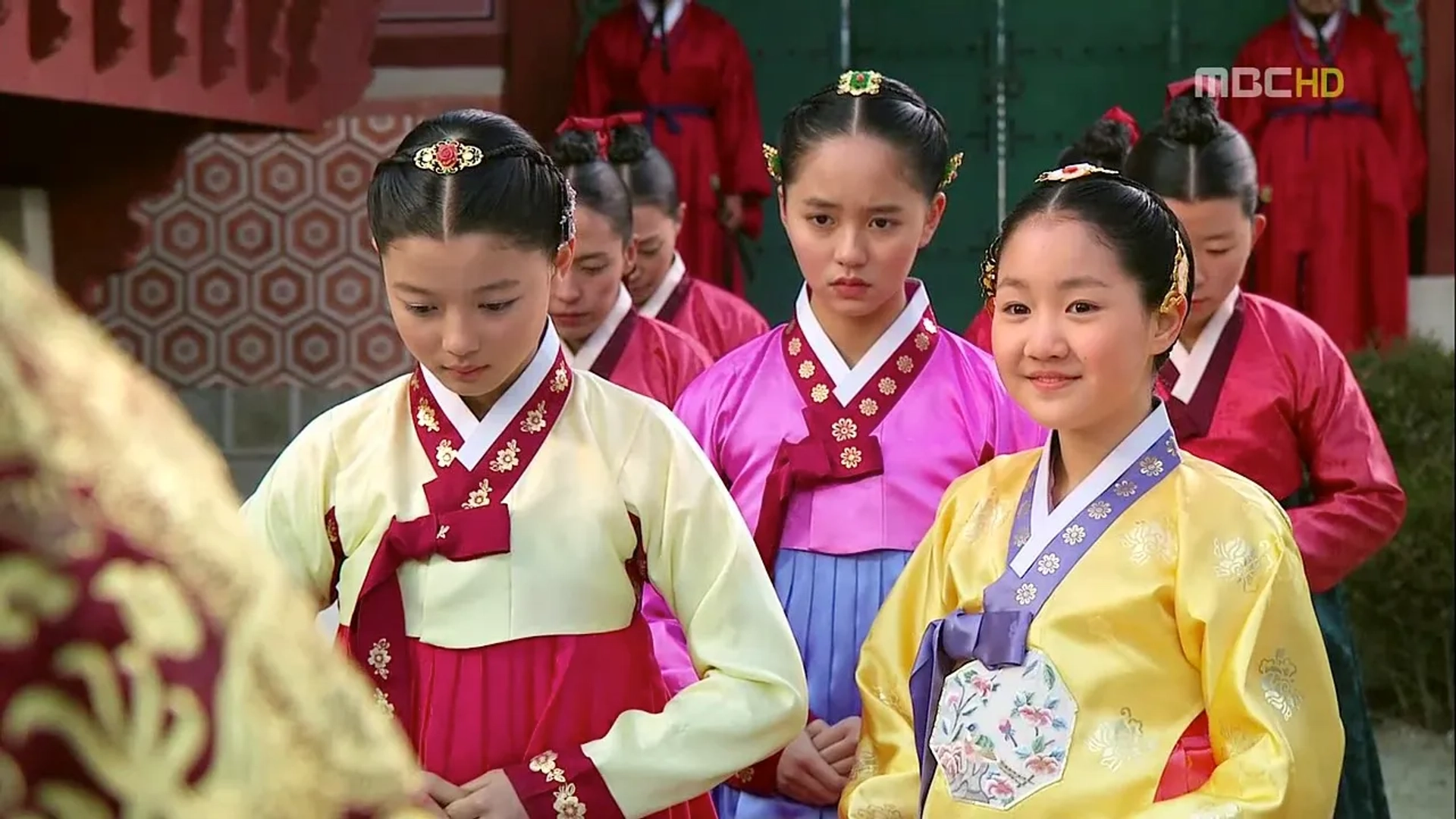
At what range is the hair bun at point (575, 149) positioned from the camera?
3.45m

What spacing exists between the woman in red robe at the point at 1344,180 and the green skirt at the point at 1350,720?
3355 mm

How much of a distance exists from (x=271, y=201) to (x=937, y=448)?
4.27 metres

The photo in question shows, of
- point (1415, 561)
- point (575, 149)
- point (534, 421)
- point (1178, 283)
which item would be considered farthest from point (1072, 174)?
point (1415, 561)

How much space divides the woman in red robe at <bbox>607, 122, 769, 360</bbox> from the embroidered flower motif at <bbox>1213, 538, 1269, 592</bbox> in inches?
89.1

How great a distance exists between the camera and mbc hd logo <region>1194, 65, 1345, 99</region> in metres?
5.97

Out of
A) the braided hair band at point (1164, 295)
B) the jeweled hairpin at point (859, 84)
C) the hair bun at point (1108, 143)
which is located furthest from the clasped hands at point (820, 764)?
the hair bun at point (1108, 143)

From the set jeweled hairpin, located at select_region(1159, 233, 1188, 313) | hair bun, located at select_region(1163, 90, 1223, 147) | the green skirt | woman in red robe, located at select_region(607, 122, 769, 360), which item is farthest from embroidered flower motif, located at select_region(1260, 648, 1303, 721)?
woman in red robe, located at select_region(607, 122, 769, 360)

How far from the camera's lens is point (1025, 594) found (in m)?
1.73

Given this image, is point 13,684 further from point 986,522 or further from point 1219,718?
point 986,522

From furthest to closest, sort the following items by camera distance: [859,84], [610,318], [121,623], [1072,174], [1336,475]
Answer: [610,318], [1336,475], [859,84], [1072,174], [121,623]

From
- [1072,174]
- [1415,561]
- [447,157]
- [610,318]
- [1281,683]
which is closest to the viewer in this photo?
[1281,683]

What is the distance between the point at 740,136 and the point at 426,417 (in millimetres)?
4521

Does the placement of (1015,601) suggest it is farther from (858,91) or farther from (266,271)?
(266,271)

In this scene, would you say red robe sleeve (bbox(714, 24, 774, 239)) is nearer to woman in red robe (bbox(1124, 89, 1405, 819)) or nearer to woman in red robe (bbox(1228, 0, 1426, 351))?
woman in red robe (bbox(1228, 0, 1426, 351))
